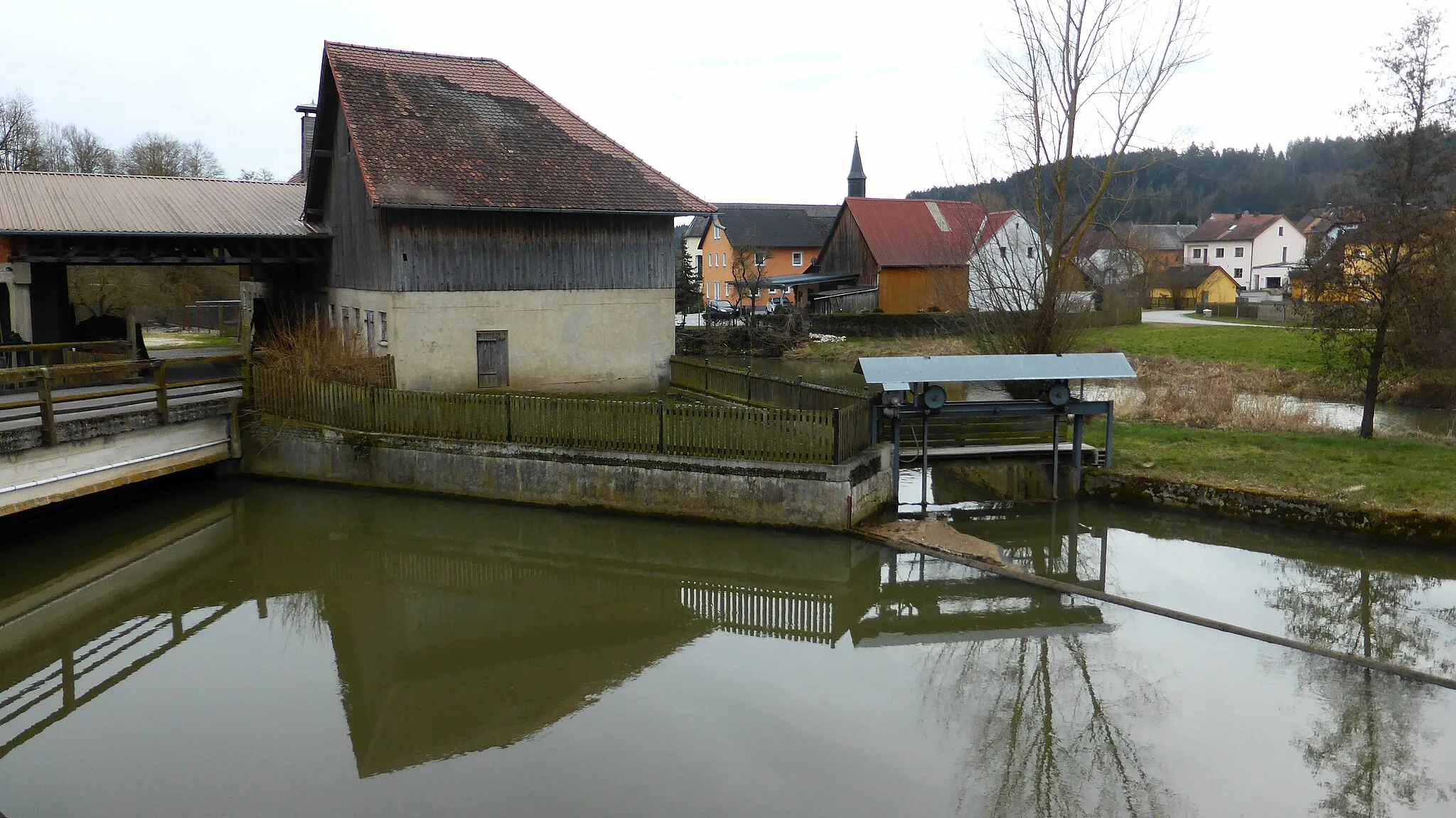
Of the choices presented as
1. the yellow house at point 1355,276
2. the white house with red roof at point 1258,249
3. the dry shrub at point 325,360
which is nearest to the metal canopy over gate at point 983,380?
the yellow house at point 1355,276

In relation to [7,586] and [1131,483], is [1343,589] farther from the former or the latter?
[7,586]

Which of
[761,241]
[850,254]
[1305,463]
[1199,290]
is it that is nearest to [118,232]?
[1305,463]

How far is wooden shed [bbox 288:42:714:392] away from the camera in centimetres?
2141

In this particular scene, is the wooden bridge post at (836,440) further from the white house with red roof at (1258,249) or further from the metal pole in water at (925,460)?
the white house with red roof at (1258,249)

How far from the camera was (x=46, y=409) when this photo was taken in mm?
14789

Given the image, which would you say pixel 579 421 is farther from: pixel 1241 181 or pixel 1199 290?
pixel 1241 181

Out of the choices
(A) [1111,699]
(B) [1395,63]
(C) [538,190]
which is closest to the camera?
(A) [1111,699]

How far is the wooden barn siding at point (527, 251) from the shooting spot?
21.4 metres

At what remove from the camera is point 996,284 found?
954 inches

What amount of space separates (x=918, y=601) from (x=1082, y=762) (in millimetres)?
4361

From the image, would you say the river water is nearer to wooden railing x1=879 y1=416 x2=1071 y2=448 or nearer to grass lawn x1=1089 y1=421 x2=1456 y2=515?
grass lawn x1=1089 y1=421 x2=1456 y2=515

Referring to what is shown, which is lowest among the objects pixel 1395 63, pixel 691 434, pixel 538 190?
pixel 691 434

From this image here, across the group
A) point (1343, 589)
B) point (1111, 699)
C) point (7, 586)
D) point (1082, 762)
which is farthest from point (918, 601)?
point (7, 586)

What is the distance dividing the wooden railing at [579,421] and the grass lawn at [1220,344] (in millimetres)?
15502
